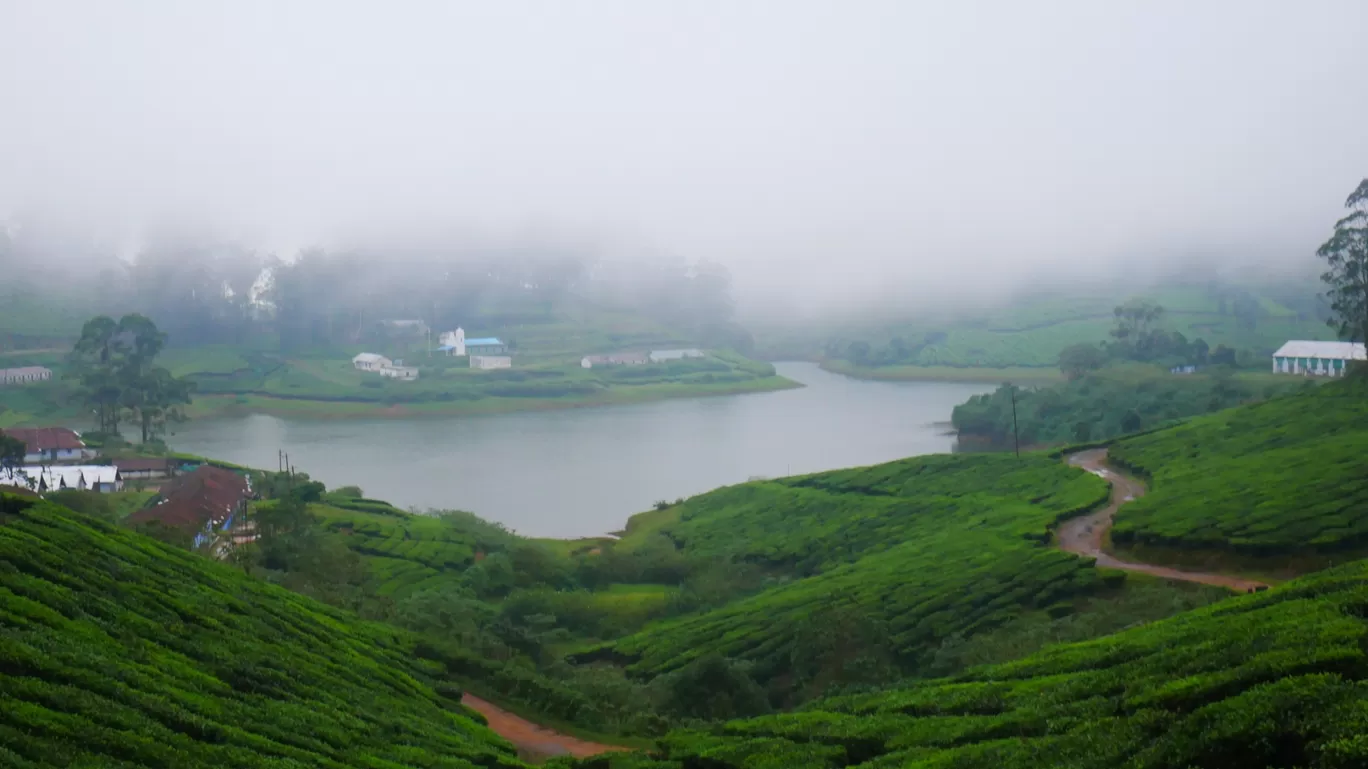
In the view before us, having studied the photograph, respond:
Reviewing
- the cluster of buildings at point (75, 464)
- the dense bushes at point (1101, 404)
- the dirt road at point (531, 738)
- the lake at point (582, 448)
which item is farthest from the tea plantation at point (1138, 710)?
the dense bushes at point (1101, 404)

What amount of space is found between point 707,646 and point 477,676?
25.6 feet

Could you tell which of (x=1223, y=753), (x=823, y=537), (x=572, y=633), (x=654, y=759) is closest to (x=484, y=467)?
(x=823, y=537)

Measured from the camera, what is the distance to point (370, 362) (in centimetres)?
12081

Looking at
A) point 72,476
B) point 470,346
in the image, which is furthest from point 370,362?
point 72,476

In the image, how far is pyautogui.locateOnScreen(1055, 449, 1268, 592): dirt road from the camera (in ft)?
90.3

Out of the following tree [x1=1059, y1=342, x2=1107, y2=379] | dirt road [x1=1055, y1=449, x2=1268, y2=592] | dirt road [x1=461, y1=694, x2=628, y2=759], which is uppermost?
tree [x1=1059, y1=342, x2=1107, y2=379]

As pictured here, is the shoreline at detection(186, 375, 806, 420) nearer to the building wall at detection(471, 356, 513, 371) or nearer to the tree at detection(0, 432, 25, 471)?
the building wall at detection(471, 356, 513, 371)

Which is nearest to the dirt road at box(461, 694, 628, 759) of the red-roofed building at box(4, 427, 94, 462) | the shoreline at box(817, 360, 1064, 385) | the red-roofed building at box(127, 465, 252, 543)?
the red-roofed building at box(127, 465, 252, 543)

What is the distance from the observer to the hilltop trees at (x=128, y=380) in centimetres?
8050

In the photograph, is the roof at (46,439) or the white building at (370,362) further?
the white building at (370,362)

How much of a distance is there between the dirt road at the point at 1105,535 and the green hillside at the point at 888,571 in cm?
76

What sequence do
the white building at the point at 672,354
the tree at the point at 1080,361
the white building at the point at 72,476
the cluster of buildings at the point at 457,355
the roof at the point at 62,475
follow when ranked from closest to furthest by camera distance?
the roof at the point at 62,475 → the white building at the point at 72,476 → the tree at the point at 1080,361 → the cluster of buildings at the point at 457,355 → the white building at the point at 672,354

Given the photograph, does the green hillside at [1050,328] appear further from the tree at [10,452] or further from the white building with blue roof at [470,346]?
the tree at [10,452]

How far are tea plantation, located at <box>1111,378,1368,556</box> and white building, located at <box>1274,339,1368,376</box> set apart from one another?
40.2m
